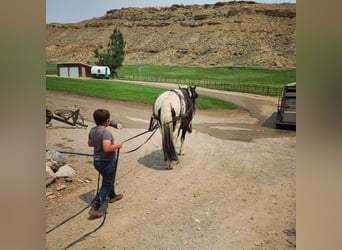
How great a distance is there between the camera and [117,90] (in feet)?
9.06

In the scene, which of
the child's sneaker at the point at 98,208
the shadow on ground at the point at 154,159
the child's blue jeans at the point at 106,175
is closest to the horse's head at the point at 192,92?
the shadow on ground at the point at 154,159

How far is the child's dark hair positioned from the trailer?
128 cm

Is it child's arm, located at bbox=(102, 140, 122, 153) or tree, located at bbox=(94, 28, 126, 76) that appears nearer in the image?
child's arm, located at bbox=(102, 140, 122, 153)

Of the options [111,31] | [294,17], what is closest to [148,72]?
[111,31]

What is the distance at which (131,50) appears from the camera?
2.81 metres

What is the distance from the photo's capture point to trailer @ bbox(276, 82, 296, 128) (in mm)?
2480

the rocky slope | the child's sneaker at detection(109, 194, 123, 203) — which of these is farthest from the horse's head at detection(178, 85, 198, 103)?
the child's sneaker at detection(109, 194, 123, 203)

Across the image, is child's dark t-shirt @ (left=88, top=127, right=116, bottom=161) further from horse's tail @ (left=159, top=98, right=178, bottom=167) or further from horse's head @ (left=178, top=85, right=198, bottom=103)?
horse's head @ (left=178, top=85, right=198, bottom=103)

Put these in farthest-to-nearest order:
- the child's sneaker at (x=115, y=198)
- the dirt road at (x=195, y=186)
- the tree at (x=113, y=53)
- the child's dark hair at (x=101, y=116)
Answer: the tree at (x=113, y=53) → the child's dark hair at (x=101, y=116) → the child's sneaker at (x=115, y=198) → the dirt road at (x=195, y=186)

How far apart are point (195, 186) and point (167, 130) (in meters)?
0.46

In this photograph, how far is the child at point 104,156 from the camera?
2557 millimetres

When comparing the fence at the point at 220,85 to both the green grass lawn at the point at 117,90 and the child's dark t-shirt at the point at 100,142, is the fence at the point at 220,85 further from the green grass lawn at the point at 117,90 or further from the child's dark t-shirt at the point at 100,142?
the child's dark t-shirt at the point at 100,142

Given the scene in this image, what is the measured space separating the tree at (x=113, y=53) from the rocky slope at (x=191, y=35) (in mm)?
41
